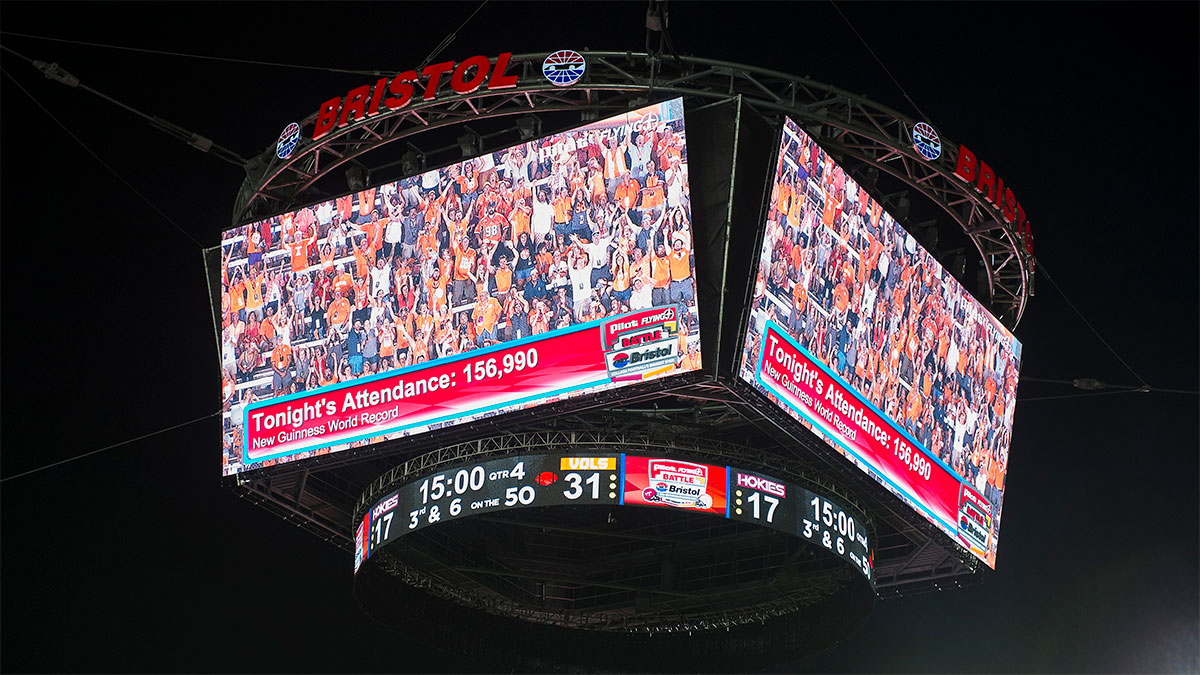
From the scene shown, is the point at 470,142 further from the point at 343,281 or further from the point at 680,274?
the point at 680,274

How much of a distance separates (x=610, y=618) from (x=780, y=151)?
13432 millimetres

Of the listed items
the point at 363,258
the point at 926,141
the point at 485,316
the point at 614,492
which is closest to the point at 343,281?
the point at 363,258

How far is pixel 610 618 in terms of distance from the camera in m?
41.0

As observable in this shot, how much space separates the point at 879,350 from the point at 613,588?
916cm

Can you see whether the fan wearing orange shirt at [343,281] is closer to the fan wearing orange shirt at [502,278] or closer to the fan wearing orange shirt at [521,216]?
the fan wearing orange shirt at [502,278]

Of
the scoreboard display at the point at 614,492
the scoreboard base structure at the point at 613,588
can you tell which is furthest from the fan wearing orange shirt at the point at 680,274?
the scoreboard base structure at the point at 613,588

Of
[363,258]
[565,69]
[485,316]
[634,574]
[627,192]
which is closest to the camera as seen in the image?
[627,192]

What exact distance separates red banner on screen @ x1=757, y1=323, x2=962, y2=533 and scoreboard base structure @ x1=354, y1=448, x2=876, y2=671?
1446 millimetres

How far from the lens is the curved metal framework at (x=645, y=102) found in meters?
34.5

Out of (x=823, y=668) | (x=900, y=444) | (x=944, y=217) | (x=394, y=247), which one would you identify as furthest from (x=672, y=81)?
(x=823, y=668)

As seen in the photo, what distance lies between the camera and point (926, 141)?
36.5 meters

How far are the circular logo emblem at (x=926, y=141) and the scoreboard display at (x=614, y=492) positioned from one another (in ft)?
25.2

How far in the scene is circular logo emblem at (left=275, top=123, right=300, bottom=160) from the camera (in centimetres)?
3694

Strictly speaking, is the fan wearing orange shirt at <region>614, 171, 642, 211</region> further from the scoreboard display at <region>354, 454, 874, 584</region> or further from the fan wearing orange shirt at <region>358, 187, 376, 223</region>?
the fan wearing orange shirt at <region>358, 187, 376, 223</region>
